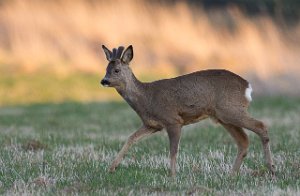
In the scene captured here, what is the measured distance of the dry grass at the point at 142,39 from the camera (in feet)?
90.2

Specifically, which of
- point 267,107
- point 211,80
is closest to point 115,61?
point 211,80

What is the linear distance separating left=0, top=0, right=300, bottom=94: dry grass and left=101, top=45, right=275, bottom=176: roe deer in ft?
56.2

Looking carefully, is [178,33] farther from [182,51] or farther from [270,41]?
A: [270,41]

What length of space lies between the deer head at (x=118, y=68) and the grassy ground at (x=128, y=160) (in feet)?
3.37

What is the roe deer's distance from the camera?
9.39m

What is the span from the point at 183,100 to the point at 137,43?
20213 millimetres

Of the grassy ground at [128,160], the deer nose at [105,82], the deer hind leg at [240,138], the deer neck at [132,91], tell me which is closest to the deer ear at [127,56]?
the deer neck at [132,91]

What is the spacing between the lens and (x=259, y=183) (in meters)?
8.47

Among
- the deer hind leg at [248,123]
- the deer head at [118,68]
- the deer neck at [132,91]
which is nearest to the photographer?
the deer hind leg at [248,123]

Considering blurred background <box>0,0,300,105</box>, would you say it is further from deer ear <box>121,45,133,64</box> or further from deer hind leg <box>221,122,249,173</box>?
deer ear <box>121,45,133,64</box>

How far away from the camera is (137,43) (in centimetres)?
2958

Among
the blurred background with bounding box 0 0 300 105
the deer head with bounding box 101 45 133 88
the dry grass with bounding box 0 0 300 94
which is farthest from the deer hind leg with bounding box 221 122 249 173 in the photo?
the dry grass with bounding box 0 0 300 94

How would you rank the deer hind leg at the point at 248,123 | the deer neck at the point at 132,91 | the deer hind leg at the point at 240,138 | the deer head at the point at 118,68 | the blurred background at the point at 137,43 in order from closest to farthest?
1. the deer hind leg at the point at 248,123
2. the deer head at the point at 118,68
3. the deer neck at the point at 132,91
4. the deer hind leg at the point at 240,138
5. the blurred background at the point at 137,43

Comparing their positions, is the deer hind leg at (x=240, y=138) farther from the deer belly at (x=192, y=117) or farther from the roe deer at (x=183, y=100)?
the deer belly at (x=192, y=117)
